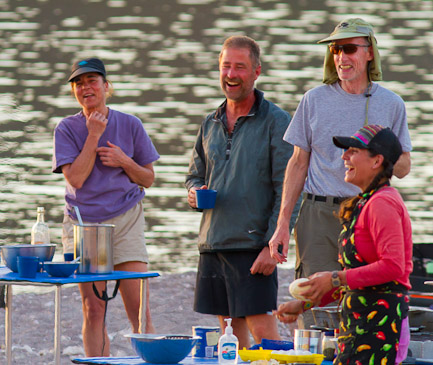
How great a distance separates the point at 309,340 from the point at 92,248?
1339mm

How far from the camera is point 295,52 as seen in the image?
1434 centimetres

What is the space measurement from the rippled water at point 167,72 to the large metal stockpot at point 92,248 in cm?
488

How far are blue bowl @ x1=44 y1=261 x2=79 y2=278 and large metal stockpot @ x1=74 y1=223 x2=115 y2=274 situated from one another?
15 cm

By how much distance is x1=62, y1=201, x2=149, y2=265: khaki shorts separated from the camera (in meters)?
5.34

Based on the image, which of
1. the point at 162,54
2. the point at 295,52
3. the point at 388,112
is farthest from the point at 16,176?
the point at 388,112

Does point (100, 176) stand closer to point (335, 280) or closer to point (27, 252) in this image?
point (27, 252)

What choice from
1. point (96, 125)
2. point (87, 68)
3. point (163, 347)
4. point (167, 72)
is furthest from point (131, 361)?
point (167, 72)

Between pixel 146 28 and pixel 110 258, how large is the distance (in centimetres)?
1039

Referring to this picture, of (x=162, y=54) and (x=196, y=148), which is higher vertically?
(x=162, y=54)

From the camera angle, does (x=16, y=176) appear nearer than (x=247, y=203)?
No

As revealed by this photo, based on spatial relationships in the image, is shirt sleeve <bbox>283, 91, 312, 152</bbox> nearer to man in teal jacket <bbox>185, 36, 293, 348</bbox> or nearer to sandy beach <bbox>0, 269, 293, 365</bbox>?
man in teal jacket <bbox>185, 36, 293, 348</bbox>

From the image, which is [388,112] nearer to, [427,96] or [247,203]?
[247,203]

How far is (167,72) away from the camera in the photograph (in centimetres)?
1366

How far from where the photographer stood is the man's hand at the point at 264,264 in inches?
186
